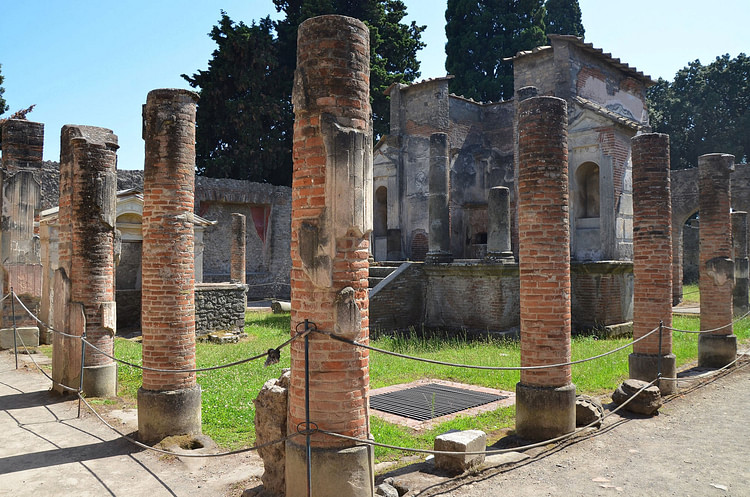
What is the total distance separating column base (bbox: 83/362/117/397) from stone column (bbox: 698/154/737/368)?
10.7m

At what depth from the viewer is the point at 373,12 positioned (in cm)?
2981

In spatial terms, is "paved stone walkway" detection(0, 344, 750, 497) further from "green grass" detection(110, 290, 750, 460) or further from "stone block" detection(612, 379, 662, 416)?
"green grass" detection(110, 290, 750, 460)

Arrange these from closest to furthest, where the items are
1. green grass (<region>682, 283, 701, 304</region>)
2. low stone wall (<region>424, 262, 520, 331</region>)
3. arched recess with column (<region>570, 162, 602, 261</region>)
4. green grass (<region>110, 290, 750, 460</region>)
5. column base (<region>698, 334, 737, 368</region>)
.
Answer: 1. green grass (<region>110, 290, 750, 460</region>)
2. column base (<region>698, 334, 737, 368</region>)
3. low stone wall (<region>424, 262, 520, 331</region>)
4. arched recess with column (<region>570, 162, 602, 261</region>)
5. green grass (<region>682, 283, 701, 304</region>)

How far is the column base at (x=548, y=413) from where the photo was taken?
20.7ft

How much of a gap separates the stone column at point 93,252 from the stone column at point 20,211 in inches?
213

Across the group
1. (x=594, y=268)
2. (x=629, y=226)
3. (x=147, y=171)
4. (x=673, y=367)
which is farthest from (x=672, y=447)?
(x=629, y=226)

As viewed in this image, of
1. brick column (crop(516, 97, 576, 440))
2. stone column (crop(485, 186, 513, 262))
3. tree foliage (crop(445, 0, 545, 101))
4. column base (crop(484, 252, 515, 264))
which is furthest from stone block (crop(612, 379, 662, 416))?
tree foliage (crop(445, 0, 545, 101))

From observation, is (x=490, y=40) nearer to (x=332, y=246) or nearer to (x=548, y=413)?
(x=548, y=413)

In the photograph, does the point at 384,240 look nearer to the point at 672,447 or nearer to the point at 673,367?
the point at 673,367

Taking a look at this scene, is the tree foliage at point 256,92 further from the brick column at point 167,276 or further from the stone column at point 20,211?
the brick column at point 167,276

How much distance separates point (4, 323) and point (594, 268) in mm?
14502

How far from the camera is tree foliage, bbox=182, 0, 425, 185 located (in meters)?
27.2

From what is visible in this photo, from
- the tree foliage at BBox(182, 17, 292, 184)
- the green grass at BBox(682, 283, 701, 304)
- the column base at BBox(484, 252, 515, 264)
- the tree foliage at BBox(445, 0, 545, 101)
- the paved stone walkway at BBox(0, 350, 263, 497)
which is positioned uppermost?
the tree foliage at BBox(445, 0, 545, 101)

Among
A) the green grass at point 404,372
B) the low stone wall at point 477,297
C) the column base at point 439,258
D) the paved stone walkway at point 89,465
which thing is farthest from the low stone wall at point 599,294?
the paved stone walkway at point 89,465
